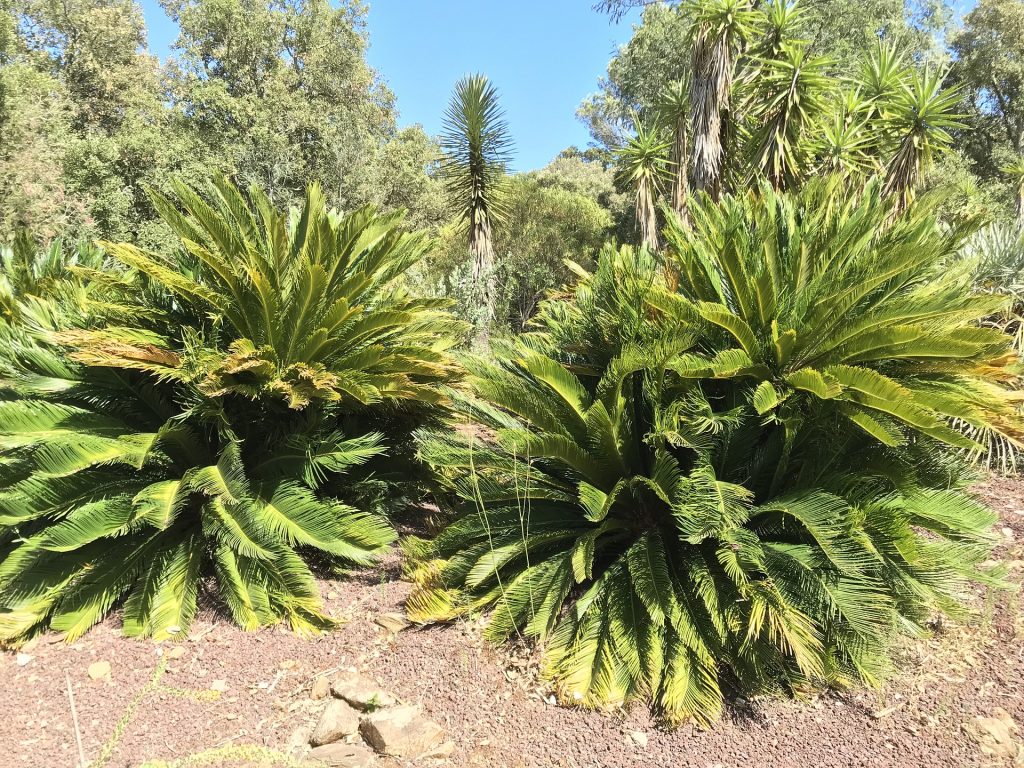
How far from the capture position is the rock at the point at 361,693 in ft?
9.80

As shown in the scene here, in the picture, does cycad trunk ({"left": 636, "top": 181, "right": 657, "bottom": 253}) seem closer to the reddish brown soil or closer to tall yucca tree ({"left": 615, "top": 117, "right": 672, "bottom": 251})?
tall yucca tree ({"left": 615, "top": 117, "right": 672, "bottom": 251})

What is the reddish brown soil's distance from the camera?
2.79 m

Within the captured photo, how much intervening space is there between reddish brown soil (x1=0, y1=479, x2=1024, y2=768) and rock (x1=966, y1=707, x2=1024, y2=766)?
1.8 inches

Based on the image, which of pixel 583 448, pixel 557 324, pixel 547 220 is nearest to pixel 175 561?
pixel 583 448

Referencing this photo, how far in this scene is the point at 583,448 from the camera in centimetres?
368

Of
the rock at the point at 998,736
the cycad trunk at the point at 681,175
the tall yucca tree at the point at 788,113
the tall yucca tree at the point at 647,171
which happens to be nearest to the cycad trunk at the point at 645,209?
the tall yucca tree at the point at 647,171

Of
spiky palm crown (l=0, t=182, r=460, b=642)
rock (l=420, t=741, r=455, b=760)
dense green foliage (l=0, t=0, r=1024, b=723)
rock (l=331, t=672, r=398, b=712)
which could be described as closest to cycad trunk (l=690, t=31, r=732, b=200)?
dense green foliage (l=0, t=0, r=1024, b=723)

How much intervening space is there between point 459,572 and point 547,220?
1446cm

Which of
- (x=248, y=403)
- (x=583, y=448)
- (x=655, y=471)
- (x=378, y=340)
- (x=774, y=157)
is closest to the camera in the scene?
(x=655, y=471)

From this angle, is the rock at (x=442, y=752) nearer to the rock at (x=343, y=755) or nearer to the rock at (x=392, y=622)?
the rock at (x=343, y=755)

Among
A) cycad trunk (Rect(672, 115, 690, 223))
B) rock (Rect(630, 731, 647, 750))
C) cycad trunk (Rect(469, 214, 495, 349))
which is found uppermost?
cycad trunk (Rect(672, 115, 690, 223))

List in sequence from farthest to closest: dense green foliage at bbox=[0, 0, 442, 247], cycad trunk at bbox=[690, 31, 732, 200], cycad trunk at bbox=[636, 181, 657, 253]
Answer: dense green foliage at bbox=[0, 0, 442, 247], cycad trunk at bbox=[636, 181, 657, 253], cycad trunk at bbox=[690, 31, 732, 200]

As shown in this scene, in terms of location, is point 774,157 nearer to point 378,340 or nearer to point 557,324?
point 557,324

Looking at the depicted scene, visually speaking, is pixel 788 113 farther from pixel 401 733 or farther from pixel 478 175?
pixel 401 733
